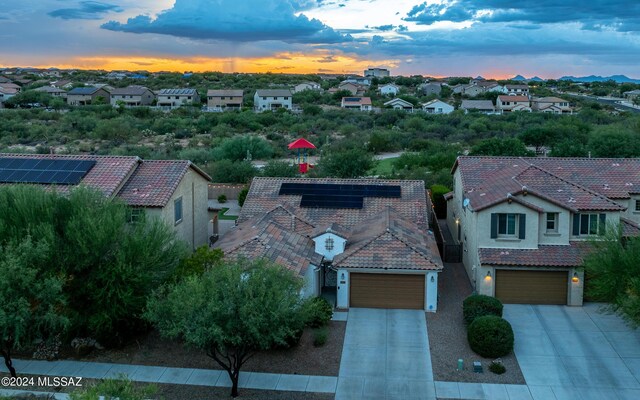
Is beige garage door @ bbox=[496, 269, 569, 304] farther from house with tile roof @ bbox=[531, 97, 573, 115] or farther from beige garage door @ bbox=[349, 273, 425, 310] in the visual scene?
house with tile roof @ bbox=[531, 97, 573, 115]

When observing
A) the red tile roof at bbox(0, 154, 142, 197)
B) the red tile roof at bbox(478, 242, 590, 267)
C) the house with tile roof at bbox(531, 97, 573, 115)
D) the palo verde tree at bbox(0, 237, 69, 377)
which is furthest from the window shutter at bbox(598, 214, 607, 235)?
Result: the house with tile roof at bbox(531, 97, 573, 115)

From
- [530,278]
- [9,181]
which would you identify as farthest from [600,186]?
[9,181]

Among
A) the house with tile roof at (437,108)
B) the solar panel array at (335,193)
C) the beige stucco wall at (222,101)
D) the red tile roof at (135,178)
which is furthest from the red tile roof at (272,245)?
the beige stucco wall at (222,101)

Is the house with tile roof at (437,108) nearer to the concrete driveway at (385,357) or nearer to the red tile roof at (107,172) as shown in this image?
the red tile roof at (107,172)

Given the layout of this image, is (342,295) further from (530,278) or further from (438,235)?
(438,235)

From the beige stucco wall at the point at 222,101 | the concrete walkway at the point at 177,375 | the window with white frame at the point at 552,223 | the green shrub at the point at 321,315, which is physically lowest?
the concrete walkway at the point at 177,375

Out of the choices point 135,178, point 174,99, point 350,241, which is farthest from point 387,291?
point 174,99

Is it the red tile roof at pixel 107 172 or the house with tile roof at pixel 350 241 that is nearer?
the house with tile roof at pixel 350 241
